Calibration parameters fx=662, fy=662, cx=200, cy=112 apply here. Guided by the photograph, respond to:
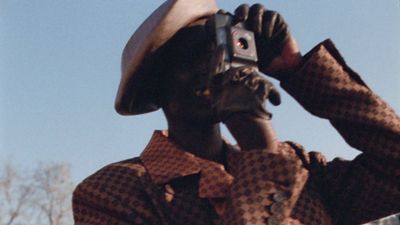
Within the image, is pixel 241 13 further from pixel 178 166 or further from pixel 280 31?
pixel 178 166

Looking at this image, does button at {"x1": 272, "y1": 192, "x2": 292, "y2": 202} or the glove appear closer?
button at {"x1": 272, "y1": 192, "x2": 292, "y2": 202}

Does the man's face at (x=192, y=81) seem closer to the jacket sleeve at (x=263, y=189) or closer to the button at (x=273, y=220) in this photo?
the jacket sleeve at (x=263, y=189)

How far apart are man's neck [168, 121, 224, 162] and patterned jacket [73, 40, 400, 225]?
0.04 m

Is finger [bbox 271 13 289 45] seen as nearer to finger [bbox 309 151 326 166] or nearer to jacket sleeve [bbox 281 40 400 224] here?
jacket sleeve [bbox 281 40 400 224]

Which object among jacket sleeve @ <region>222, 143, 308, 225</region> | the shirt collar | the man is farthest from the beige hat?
jacket sleeve @ <region>222, 143, 308, 225</region>

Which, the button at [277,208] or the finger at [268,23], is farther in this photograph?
the finger at [268,23]

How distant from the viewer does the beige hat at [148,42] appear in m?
1.62

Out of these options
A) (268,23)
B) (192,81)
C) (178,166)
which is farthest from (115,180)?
(268,23)

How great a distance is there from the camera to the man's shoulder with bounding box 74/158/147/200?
61.9 inches

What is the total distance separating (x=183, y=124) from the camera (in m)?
1.69

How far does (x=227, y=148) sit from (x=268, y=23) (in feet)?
1.20

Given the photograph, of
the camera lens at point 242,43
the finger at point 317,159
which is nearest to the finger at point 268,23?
the camera lens at point 242,43

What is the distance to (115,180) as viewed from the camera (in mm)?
1591

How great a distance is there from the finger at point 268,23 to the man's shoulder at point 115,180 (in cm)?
45
